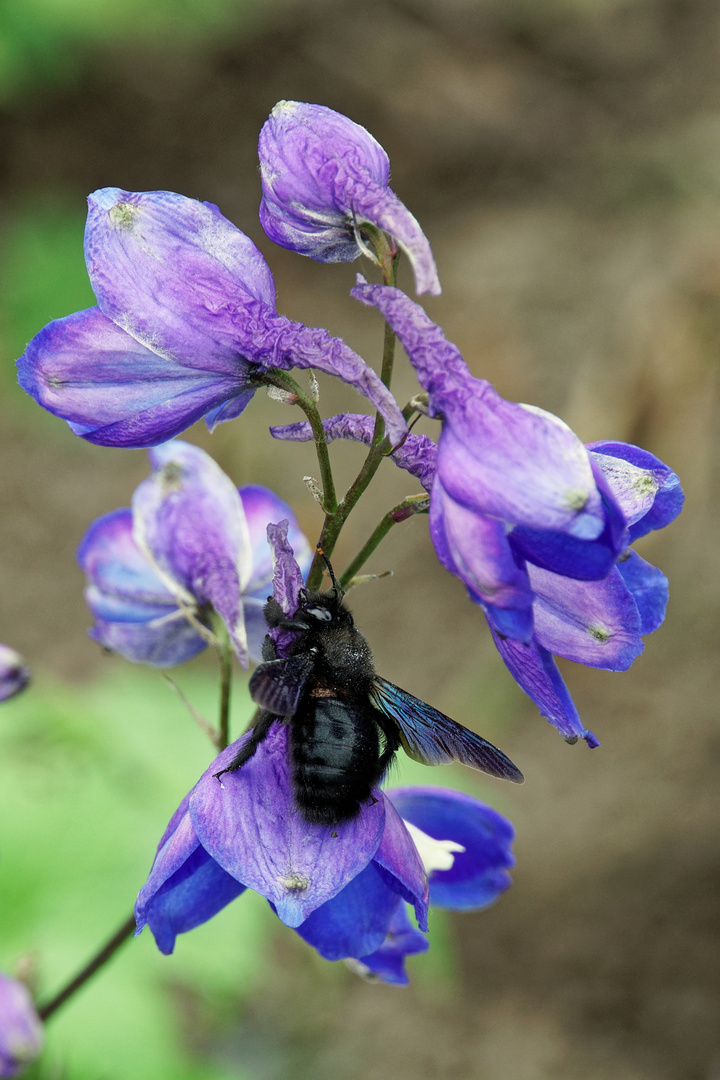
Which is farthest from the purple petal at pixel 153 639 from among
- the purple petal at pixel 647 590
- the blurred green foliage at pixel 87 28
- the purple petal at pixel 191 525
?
the blurred green foliage at pixel 87 28

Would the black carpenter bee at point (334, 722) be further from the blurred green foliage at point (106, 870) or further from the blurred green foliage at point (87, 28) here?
the blurred green foliage at point (87, 28)

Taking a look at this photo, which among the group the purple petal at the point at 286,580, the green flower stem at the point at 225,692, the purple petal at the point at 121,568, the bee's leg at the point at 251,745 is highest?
the purple petal at the point at 286,580

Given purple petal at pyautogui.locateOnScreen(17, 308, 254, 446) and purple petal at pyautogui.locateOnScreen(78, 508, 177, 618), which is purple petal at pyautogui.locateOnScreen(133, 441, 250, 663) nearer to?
purple petal at pyautogui.locateOnScreen(78, 508, 177, 618)

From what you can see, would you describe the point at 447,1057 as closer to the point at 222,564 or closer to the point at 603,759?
the point at 603,759

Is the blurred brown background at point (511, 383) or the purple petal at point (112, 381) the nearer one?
the purple petal at point (112, 381)

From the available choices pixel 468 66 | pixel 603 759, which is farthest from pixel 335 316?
pixel 603 759

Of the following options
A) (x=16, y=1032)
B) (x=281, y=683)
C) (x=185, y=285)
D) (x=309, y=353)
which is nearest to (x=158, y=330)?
(x=185, y=285)
